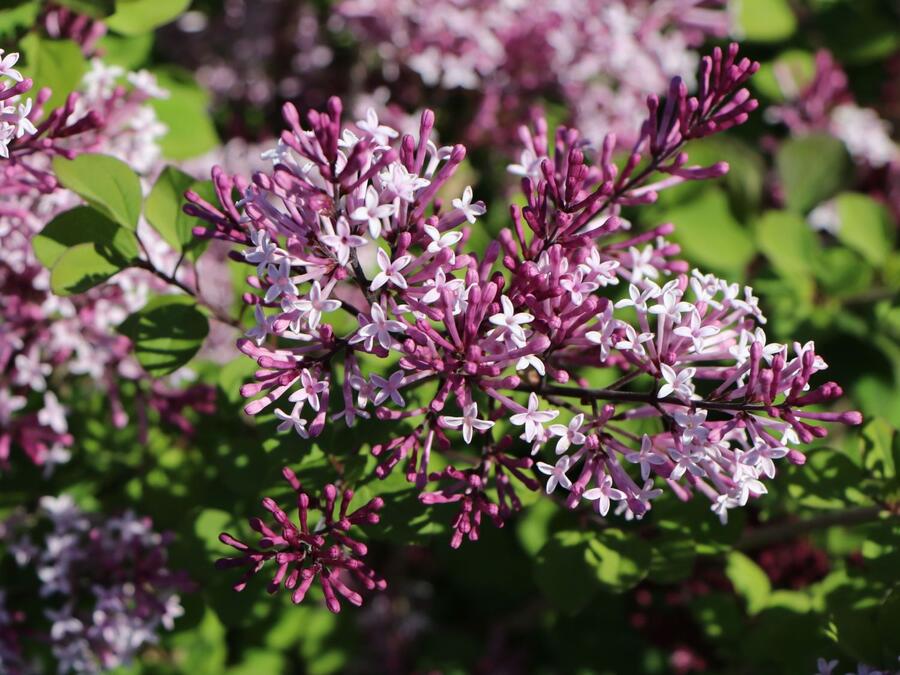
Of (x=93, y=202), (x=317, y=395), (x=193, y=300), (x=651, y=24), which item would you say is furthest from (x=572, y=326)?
(x=651, y=24)

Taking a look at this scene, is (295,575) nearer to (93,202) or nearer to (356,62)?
(93,202)

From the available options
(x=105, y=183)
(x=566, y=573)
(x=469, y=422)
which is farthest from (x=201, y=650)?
(x=469, y=422)

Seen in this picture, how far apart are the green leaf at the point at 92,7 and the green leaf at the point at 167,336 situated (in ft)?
3.07

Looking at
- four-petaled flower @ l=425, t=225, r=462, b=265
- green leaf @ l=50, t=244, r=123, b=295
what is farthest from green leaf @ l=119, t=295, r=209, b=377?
four-petaled flower @ l=425, t=225, r=462, b=265

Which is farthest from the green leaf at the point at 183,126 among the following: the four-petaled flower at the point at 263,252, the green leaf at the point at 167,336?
the four-petaled flower at the point at 263,252

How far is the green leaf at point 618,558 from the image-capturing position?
1985 mm

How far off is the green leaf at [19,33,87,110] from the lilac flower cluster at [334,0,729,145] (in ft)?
3.69

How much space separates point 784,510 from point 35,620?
2188 mm

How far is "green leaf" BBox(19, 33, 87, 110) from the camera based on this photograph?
2.26m

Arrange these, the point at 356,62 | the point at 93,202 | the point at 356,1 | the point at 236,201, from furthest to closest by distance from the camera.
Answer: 1. the point at 356,62
2. the point at 356,1
3. the point at 93,202
4. the point at 236,201

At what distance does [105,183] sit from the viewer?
1943 millimetres

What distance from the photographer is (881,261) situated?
279cm

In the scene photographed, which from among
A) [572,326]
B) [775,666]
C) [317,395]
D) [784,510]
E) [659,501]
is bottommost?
[775,666]

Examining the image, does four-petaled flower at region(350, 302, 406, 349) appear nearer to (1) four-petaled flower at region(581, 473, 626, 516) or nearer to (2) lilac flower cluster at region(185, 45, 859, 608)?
(2) lilac flower cluster at region(185, 45, 859, 608)
